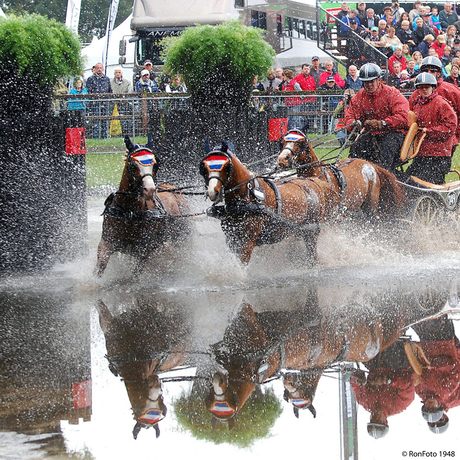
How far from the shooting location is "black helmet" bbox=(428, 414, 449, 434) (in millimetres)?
4324

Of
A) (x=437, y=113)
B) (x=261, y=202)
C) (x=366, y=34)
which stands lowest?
(x=261, y=202)

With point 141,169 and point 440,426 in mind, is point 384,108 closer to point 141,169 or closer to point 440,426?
point 141,169

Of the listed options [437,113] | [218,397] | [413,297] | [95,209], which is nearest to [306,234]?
[413,297]

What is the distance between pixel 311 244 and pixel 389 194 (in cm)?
135

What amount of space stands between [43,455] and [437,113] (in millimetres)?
6987

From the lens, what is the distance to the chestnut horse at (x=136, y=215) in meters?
7.45

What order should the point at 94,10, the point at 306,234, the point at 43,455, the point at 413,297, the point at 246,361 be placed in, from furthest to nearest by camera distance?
the point at 94,10
the point at 306,234
the point at 413,297
the point at 246,361
the point at 43,455

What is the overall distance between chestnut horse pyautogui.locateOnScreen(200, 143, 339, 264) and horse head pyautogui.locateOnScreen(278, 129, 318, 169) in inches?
8.5

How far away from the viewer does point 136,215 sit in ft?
25.1

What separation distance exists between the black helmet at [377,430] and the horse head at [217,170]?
3.19 metres

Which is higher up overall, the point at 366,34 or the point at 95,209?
the point at 366,34

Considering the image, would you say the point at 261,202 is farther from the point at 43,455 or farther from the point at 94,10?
the point at 94,10

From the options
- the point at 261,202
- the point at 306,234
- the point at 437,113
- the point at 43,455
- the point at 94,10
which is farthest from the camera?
the point at 94,10

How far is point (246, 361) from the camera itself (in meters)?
5.39
